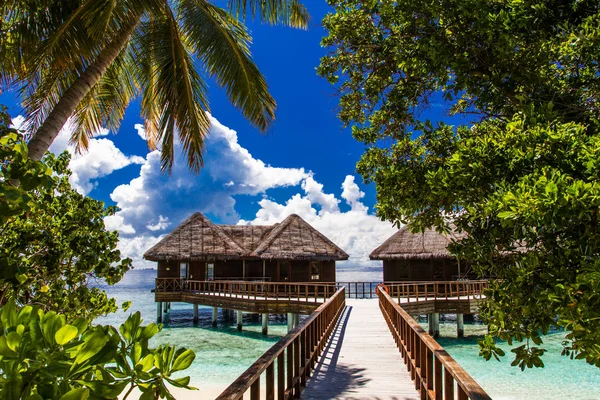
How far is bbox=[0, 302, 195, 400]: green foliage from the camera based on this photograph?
106cm

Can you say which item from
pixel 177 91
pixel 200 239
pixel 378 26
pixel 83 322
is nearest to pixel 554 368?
pixel 378 26

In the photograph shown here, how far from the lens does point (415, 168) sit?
5.28 m

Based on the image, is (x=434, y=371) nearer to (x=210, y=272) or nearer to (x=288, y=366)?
(x=288, y=366)

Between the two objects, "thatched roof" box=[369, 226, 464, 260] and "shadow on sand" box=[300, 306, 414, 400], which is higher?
"thatched roof" box=[369, 226, 464, 260]

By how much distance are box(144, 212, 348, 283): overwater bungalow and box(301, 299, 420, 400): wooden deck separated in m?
13.0

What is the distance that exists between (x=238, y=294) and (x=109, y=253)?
15.8m

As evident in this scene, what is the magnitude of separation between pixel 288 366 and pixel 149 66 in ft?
19.8

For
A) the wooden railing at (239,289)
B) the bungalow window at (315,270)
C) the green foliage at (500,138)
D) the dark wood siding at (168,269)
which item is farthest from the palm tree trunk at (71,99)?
the bungalow window at (315,270)

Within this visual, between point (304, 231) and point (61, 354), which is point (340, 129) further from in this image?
point (304, 231)

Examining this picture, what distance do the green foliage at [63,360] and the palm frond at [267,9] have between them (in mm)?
7466

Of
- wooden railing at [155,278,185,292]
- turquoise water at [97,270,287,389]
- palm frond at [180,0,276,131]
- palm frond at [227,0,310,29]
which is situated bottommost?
turquoise water at [97,270,287,389]

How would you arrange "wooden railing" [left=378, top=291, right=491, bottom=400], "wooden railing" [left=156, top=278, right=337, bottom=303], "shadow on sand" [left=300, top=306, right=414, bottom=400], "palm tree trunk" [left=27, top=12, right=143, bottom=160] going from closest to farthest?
"wooden railing" [left=378, top=291, right=491, bottom=400] → "palm tree trunk" [left=27, top=12, right=143, bottom=160] → "shadow on sand" [left=300, top=306, right=414, bottom=400] → "wooden railing" [left=156, top=278, right=337, bottom=303]

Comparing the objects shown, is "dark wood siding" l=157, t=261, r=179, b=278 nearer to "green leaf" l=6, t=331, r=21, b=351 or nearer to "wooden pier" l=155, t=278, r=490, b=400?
"wooden pier" l=155, t=278, r=490, b=400

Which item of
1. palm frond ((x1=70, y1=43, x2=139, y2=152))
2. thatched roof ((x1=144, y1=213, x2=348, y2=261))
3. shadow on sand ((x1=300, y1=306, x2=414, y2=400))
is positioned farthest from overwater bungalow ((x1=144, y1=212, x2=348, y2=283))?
shadow on sand ((x1=300, y1=306, x2=414, y2=400))
